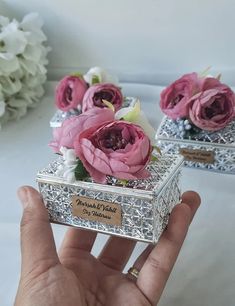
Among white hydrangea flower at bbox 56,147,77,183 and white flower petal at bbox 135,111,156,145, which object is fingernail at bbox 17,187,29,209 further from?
white flower petal at bbox 135,111,156,145

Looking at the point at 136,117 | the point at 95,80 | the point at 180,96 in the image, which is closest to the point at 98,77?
the point at 95,80

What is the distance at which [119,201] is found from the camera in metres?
0.61

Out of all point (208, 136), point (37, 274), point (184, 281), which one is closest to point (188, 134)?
point (208, 136)

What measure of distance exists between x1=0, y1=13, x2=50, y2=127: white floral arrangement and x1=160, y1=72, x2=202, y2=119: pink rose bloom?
34 cm

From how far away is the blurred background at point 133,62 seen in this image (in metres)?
0.75

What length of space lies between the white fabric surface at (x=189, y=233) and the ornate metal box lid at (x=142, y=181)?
0.14 meters

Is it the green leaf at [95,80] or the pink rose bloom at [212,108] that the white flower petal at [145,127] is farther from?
the green leaf at [95,80]

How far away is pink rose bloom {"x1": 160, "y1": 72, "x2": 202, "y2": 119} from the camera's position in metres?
0.82

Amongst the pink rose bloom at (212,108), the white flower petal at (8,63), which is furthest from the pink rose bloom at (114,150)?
the white flower petal at (8,63)

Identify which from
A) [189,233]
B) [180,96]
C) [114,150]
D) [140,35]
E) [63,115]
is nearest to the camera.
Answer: [114,150]

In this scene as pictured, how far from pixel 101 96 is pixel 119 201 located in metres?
0.32

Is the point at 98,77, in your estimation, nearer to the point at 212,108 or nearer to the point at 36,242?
the point at 212,108

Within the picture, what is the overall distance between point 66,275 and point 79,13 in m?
0.67

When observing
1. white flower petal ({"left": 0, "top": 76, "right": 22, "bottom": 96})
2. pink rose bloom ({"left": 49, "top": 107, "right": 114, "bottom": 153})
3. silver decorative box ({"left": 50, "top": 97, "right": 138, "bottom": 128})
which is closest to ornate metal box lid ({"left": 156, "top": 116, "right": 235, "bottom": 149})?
silver decorative box ({"left": 50, "top": 97, "right": 138, "bottom": 128})
